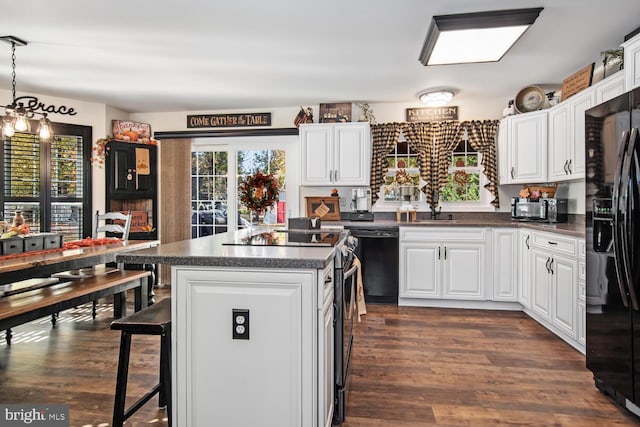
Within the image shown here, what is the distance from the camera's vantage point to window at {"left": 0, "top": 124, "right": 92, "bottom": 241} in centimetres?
431

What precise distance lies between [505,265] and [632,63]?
2.27m

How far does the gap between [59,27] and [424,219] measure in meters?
3.91

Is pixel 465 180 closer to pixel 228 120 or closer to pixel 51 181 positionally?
pixel 228 120

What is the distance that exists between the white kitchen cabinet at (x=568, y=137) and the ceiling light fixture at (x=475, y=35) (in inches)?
30.4

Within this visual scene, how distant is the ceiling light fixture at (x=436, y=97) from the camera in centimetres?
427

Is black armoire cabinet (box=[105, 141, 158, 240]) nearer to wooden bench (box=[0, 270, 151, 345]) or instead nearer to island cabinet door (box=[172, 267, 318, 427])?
wooden bench (box=[0, 270, 151, 345])

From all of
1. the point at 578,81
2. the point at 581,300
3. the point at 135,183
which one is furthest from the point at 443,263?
the point at 135,183

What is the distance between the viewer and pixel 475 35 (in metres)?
2.76

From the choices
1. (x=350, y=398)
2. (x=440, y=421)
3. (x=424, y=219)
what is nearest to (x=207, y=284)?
(x=350, y=398)

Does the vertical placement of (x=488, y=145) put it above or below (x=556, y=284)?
above

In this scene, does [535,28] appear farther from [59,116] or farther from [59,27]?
[59,116]

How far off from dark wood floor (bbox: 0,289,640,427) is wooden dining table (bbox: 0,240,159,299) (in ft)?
2.13

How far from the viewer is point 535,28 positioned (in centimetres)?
280

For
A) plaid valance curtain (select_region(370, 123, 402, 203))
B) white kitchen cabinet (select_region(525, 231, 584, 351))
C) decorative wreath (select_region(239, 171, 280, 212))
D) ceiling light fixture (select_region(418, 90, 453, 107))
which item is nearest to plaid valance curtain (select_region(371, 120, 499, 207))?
plaid valance curtain (select_region(370, 123, 402, 203))
